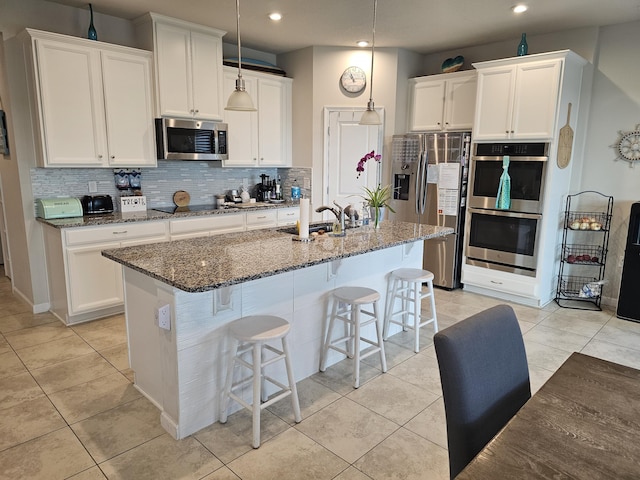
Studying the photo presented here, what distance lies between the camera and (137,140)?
162 inches

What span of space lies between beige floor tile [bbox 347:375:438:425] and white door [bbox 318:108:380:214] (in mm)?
2795

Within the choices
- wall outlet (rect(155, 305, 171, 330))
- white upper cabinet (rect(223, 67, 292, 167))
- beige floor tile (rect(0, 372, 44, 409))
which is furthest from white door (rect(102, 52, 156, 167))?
wall outlet (rect(155, 305, 171, 330))

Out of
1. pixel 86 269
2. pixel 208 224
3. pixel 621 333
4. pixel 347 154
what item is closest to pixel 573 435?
pixel 621 333

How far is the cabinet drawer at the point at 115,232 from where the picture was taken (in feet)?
11.7

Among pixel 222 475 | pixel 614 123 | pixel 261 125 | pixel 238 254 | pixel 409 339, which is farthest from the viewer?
pixel 261 125

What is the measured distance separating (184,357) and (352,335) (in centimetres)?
130

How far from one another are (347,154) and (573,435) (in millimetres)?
4444

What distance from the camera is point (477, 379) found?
4.31ft

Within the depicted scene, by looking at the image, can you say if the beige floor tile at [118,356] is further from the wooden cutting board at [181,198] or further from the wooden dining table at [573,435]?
the wooden dining table at [573,435]

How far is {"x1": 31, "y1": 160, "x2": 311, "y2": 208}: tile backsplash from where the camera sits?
3941mm

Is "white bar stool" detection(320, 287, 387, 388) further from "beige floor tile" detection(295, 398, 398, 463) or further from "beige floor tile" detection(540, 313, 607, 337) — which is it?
"beige floor tile" detection(540, 313, 607, 337)

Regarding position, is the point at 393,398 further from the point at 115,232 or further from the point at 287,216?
the point at 287,216

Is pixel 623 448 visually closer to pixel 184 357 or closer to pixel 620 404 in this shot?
pixel 620 404

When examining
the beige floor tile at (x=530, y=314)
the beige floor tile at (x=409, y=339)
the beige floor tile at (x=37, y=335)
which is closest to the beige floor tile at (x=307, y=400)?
the beige floor tile at (x=409, y=339)
